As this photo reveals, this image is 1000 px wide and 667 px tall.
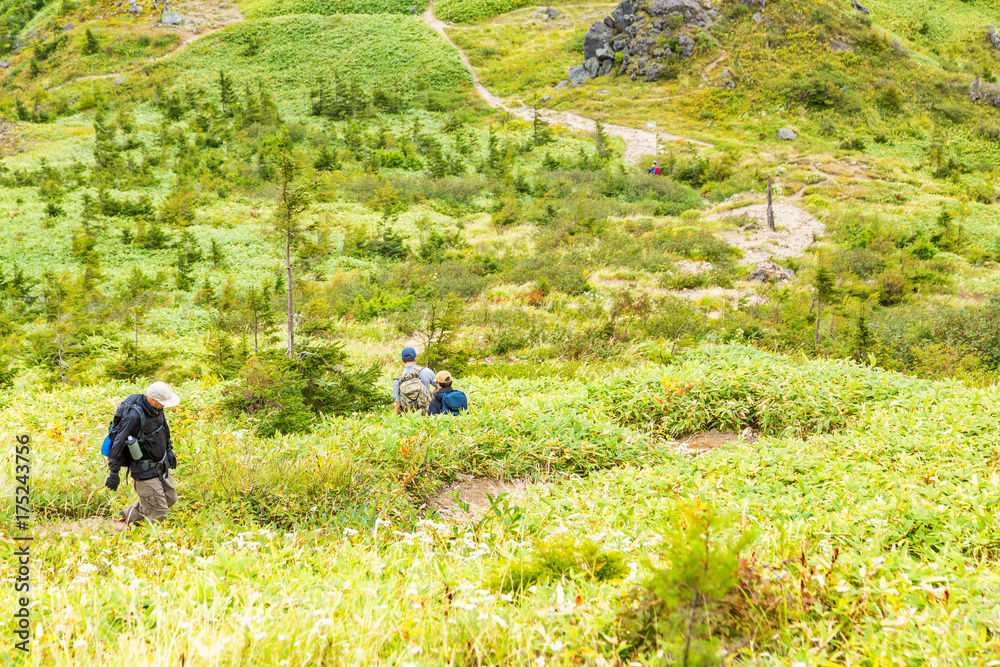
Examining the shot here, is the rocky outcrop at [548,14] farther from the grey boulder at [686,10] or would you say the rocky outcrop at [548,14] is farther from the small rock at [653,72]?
the small rock at [653,72]

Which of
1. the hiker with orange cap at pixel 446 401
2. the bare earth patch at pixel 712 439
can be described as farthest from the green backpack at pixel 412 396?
the bare earth patch at pixel 712 439

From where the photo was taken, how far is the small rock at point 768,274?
19.7 meters

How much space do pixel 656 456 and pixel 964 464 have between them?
277 cm

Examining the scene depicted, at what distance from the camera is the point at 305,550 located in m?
4.31

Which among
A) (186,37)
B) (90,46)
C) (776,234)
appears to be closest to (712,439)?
(776,234)

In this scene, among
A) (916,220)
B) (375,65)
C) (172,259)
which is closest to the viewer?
(172,259)

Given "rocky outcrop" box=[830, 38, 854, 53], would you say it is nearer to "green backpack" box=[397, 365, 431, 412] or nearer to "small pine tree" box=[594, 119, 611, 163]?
"small pine tree" box=[594, 119, 611, 163]

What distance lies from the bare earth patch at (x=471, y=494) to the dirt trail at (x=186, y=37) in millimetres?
60716

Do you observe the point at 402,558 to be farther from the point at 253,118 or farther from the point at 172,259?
the point at 253,118

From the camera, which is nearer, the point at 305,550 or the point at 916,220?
the point at 305,550

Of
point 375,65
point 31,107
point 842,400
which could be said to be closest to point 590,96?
point 375,65

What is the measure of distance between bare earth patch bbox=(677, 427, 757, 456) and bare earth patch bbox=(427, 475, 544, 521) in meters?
2.13

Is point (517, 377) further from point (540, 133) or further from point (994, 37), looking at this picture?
point (994, 37)

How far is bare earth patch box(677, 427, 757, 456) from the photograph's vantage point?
740 cm
